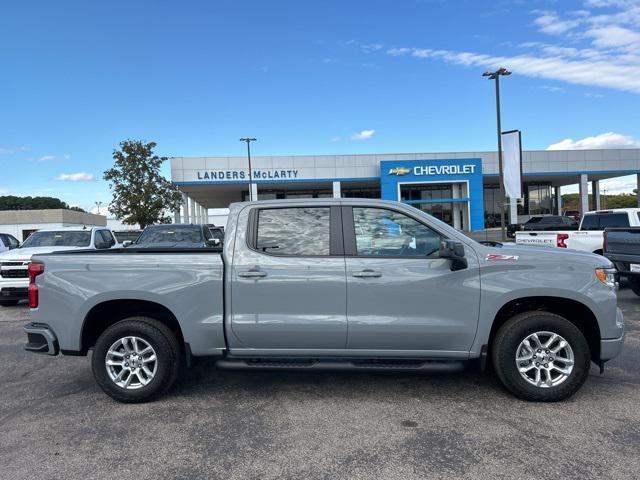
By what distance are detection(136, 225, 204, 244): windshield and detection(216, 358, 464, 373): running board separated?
889 centimetres

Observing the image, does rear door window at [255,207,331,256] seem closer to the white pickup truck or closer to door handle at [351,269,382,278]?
door handle at [351,269,382,278]

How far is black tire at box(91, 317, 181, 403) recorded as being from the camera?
468 centimetres

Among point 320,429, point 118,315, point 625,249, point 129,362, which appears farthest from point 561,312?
point 625,249

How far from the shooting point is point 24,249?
11.3 m

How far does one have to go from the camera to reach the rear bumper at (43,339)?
473 centimetres

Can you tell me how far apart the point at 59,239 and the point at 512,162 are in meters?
16.3

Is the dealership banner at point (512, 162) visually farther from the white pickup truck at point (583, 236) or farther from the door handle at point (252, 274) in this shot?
the door handle at point (252, 274)

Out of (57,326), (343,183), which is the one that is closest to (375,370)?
(57,326)

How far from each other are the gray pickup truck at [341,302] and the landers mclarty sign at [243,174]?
120 ft

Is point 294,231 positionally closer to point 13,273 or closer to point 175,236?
point 13,273

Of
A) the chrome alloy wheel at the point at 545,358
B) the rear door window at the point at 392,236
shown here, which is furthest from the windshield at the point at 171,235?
the chrome alloy wheel at the point at 545,358

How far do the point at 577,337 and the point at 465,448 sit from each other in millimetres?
1560

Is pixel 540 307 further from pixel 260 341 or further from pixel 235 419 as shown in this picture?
pixel 235 419

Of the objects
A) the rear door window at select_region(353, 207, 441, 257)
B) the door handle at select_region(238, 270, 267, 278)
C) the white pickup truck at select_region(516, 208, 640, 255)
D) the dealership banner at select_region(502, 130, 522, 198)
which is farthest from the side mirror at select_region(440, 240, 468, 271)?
the dealership banner at select_region(502, 130, 522, 198)
